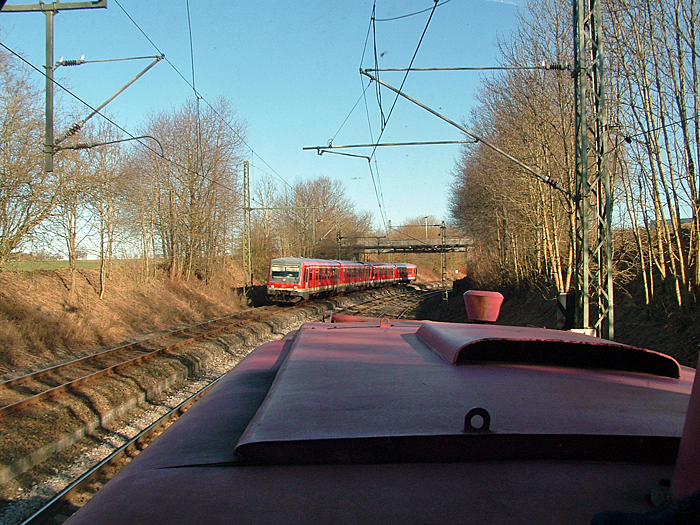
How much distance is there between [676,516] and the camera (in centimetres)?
95

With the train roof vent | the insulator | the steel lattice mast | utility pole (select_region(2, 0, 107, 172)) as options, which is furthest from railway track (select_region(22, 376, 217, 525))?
the insulator

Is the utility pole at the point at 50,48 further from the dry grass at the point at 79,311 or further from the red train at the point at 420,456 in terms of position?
the red train at the point at 420,456

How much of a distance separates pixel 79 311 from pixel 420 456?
17.5 m

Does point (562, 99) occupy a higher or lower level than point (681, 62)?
higher

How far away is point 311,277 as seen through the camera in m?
29.8

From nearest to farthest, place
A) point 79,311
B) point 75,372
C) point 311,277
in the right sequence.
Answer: point 75,372 → point 79,311 → point 311,277

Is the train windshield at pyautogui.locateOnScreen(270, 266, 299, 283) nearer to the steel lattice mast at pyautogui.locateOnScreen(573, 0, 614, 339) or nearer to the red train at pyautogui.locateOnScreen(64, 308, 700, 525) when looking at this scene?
the steel lattice mast at pyautogui.locateOnScreen(573, 0, 614, 339)

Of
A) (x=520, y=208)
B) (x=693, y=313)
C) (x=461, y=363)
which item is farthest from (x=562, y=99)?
(x=461, y=363)

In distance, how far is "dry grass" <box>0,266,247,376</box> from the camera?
12.9 meters

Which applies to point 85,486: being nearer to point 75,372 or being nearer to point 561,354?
point 561,354

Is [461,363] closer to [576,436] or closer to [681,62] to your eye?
[576,436]

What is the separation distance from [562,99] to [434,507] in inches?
612

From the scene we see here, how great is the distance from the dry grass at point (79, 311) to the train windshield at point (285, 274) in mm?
2953

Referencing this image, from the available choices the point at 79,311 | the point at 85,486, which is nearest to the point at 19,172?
the point at 79,311
